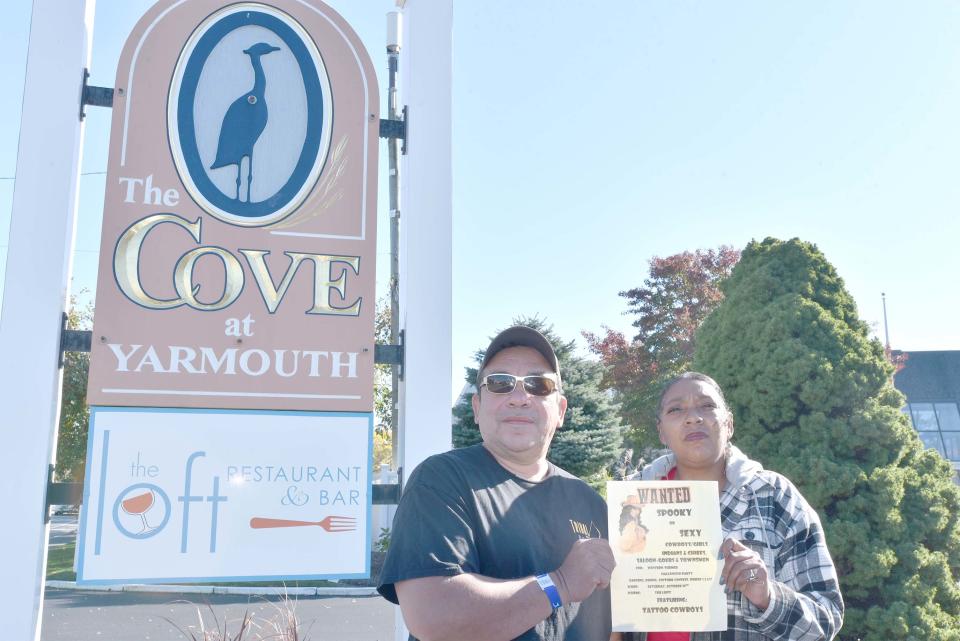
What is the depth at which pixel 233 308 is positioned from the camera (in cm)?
344

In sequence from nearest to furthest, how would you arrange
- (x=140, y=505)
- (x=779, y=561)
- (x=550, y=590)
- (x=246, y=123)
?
(x=550, y=590) < (x=779, y=561) < (x=140, y=505) < (x=246, y=123)

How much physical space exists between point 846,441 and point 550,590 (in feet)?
15.4

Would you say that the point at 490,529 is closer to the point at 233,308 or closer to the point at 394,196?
the point at 233,308

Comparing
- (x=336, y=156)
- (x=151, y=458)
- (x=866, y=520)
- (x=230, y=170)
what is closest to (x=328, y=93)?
(x=336, y=156)

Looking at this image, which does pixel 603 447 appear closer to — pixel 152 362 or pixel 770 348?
pixel 770 348

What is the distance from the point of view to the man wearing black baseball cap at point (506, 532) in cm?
184

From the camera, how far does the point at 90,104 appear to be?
3479 mm

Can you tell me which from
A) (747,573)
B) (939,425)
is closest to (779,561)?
(747,573)

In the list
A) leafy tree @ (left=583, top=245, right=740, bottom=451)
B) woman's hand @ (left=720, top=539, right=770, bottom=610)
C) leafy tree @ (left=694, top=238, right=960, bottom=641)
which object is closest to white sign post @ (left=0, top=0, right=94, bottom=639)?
woman's hand @ (left=720, top=539, right=770, bottom=610)

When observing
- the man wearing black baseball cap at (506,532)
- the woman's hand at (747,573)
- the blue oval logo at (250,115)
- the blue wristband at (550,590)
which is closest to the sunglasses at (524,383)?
the man wearing black baseball cap at (506,532)

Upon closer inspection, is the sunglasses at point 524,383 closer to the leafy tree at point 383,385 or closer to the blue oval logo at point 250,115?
the blue oval logo at point 250,115

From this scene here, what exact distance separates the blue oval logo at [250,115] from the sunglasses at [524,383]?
1.70 metres

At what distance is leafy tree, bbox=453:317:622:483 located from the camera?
16422 mm

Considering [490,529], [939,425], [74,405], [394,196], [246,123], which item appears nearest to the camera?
[490,529]
